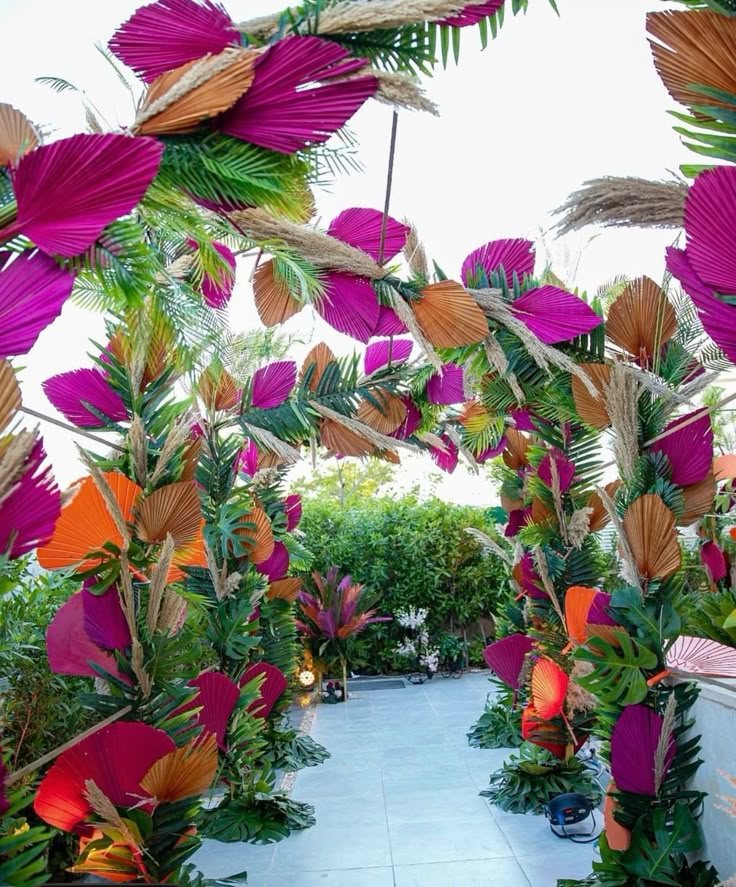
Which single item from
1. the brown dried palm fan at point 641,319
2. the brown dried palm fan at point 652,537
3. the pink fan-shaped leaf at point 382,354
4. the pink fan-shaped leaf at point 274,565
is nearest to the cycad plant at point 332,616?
the pink fan-shaped leaf at point 274,565

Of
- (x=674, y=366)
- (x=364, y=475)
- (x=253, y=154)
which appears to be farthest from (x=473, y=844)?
(x=364, y=475)

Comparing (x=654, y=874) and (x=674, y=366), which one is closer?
(x=654, y=874)

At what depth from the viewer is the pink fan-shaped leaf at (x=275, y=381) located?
292 centimetres

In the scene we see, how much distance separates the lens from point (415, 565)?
8.98 m

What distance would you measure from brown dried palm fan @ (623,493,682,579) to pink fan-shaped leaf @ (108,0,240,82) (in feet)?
5.98

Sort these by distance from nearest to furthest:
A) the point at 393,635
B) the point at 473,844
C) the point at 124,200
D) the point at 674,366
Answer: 1. the point at 124,200
2. the point at 674,366
3. the point at 473,844
4. the point at 393,635

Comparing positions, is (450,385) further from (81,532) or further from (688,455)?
(81,532)

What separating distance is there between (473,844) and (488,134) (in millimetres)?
3247

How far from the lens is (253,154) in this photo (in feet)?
3.16

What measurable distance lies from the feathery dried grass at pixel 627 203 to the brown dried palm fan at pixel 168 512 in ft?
3.91

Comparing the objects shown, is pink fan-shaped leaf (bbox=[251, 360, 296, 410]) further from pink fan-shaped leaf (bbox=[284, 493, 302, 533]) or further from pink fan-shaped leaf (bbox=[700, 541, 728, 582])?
pink fan-shaped leaf (bbox=[700, 541, 728, 582])

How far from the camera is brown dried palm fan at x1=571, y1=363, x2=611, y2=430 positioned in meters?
2.47

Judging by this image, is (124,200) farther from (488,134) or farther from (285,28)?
(488,134)

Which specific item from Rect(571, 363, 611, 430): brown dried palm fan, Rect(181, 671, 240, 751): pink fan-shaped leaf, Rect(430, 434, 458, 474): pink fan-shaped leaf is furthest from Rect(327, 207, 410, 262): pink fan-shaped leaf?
Rect(430, 434, 458, 474): pink fan-shaped leaf
